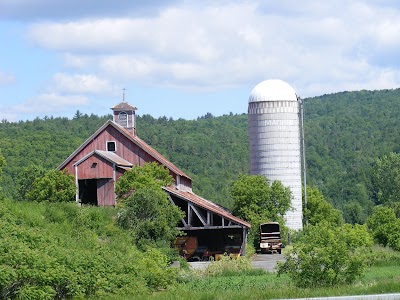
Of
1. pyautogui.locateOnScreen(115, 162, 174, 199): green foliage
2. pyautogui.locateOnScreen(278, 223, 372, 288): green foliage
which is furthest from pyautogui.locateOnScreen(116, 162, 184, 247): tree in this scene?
pyautogui.locateOnScreen(278, 223, 372, 288): green foliage

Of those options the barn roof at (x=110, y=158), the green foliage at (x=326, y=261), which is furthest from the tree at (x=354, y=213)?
the green foliage at (x=326, y=261)

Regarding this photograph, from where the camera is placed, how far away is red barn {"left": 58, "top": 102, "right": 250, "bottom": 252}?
41.4m

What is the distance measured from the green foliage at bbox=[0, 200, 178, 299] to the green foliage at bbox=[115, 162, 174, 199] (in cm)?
1283

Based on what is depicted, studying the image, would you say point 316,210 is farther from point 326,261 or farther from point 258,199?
point 326,261

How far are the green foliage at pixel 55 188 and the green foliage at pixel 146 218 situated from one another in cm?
1021

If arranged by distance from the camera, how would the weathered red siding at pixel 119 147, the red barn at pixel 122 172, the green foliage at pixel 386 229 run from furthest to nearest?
the weathered red siding at pixel 119 147, the green foliage at pixel 386 229, the red barn at pixel 122 172

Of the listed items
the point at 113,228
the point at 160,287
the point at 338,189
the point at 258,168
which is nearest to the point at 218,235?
the point at 258,168

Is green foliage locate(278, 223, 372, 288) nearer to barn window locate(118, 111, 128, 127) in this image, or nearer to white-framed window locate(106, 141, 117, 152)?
white-framed window locate(106, 141, 117, 152)

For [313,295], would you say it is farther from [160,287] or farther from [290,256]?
[160,287]

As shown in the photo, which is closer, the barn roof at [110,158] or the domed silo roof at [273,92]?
the barn roof at [110,158]

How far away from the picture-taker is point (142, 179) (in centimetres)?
4156

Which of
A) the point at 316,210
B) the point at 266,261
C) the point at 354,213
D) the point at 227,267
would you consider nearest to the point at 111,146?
the point at 266,261

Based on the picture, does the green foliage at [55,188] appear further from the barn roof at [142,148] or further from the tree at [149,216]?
the tree at [149,216]

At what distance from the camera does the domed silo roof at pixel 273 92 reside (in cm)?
5231
